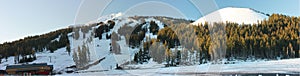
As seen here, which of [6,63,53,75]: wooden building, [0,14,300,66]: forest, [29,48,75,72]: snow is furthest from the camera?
[29,48,75,72]: snow

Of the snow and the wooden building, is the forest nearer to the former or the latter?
the snow

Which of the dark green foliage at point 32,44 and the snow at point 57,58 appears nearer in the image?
the snow at point 57,58

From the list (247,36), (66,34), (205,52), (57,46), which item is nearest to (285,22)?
(247,36)

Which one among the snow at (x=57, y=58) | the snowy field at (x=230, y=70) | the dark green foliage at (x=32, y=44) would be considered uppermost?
the dark green foliage at (x=32, y=44)

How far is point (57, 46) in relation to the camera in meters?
101

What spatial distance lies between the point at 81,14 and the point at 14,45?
89.9 m

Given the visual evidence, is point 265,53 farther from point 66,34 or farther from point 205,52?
point 66,34

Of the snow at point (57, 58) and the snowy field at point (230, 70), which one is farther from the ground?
the snow at point (57, 58)

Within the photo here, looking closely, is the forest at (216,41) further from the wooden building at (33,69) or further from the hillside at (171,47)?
the wooden building at (33,69)

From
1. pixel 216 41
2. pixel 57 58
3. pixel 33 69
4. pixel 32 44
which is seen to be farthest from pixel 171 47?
pixel 32 44

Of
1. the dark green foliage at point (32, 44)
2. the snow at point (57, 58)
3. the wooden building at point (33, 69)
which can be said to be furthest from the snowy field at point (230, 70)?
the dark green foliage at point (32, 44)

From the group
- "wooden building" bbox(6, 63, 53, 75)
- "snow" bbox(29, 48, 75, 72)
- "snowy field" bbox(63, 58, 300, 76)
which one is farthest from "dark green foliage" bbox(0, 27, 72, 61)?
"snowy field" bbox(63, 58, 300, 76)

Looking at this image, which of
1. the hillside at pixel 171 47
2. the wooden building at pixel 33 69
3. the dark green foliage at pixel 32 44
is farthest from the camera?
the dark green foliage at pixel 32 44

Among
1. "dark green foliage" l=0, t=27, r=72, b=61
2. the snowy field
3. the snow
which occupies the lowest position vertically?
the snowy field
